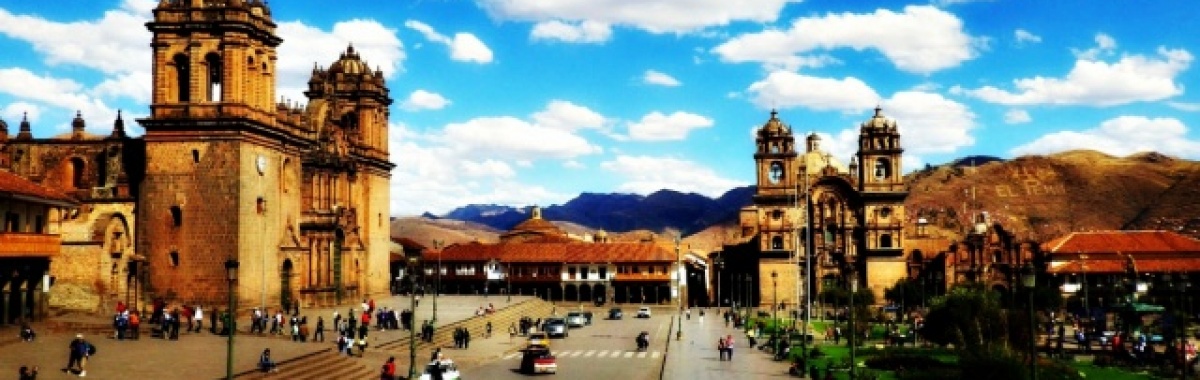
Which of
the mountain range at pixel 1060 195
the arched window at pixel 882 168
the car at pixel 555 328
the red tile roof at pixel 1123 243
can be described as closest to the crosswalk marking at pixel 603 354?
the car at pixel 555 328

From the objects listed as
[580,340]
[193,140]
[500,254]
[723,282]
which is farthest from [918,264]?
[193,140]

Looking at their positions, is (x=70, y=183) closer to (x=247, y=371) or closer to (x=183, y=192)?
(x=183, y=192)

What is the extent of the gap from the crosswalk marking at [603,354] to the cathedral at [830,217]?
44416 millimetres

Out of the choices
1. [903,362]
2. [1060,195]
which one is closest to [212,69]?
[903,362]

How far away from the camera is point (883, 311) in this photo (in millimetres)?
82875

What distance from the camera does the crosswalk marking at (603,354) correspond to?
170 feet

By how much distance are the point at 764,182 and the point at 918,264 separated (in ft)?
50.8

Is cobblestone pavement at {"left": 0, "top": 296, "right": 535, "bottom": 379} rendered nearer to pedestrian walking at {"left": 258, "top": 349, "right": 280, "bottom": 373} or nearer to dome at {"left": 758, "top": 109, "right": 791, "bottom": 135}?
pedestrian walking at {"left": 258, "top": 349, "right": 280, "bottom": 373}

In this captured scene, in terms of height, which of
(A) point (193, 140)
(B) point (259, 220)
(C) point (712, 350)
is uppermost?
(A) point (193, 140)

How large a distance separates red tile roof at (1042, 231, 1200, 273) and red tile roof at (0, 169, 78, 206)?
236 ft

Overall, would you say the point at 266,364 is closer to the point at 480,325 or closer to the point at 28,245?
the point at 28,245

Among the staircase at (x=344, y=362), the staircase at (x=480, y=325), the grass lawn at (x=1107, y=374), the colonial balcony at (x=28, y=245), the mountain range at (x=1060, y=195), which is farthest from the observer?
the mountain range at (x=1060, y=195)

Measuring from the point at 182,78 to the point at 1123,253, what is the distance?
72.0m

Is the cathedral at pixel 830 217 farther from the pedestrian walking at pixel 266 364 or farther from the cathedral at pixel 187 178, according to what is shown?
the pedestrian walking at pixel 266 364
